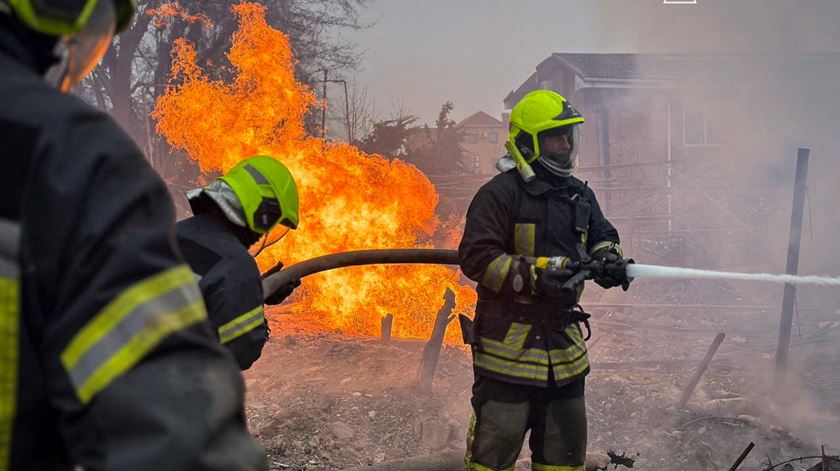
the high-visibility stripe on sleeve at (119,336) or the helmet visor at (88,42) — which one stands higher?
the helmet visor at (88,42)

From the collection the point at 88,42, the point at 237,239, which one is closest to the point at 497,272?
the point at 237,239

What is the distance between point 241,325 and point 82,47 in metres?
1.86

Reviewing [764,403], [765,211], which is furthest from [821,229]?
[764,403]

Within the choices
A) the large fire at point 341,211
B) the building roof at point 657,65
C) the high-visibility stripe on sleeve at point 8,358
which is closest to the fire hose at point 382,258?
the high-visibility stripe on sleeve at point 8,358

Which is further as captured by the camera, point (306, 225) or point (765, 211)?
point (765, 211)

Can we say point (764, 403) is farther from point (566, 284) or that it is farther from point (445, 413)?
point (566, 284)

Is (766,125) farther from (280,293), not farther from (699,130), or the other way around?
(280,293)

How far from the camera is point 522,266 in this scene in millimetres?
3625

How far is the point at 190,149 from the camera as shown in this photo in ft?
40.3

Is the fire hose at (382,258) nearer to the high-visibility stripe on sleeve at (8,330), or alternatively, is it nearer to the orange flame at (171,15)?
the high-visibility stripe on sleeve at (8,330)

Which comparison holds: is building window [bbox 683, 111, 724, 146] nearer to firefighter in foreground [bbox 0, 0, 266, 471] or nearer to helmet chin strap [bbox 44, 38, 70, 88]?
helmet chin strap [bbox 44, 38, 70, 88]

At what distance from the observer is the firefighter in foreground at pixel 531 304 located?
3650 millimetres

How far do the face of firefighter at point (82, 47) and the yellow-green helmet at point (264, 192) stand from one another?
2048mm

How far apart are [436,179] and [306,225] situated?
20.9 feet
